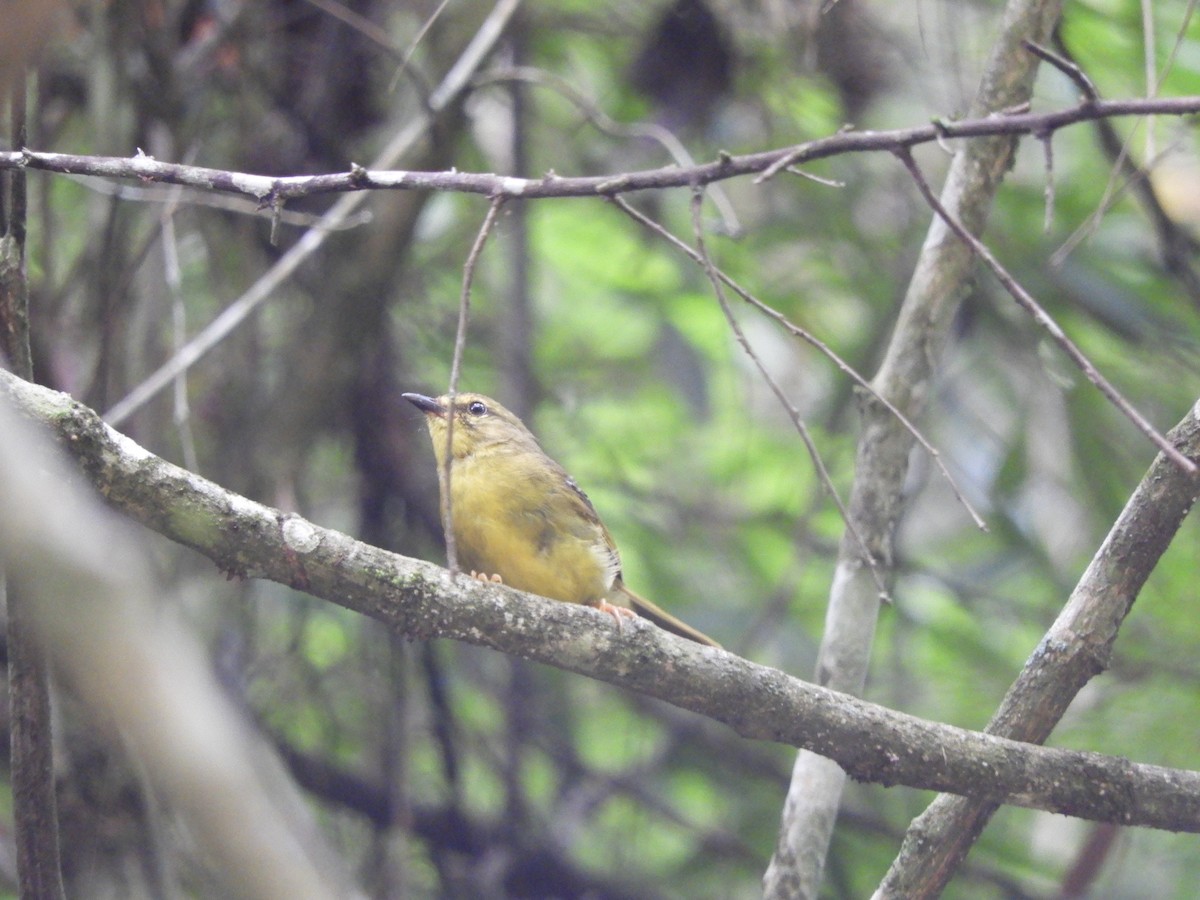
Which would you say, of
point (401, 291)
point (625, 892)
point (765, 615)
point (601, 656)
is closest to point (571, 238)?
point (401, 291)

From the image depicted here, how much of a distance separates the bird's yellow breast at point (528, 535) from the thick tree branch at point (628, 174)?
5.73 feet

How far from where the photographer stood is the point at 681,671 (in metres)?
2.64

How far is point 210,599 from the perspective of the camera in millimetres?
4770

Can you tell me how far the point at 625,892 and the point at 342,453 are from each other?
7.27 ft

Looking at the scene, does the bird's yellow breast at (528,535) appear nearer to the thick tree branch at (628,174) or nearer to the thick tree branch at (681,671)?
A: the thick tree branch at (681,671)

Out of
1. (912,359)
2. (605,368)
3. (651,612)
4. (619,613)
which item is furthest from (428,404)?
(605,368)

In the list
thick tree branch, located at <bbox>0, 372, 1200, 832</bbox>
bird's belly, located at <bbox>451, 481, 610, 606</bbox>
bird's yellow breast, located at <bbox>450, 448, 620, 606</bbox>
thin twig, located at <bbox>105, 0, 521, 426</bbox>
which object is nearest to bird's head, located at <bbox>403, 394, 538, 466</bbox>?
bird's yellow breast, located at <bbox>450, 448, 620, 606</bbox>

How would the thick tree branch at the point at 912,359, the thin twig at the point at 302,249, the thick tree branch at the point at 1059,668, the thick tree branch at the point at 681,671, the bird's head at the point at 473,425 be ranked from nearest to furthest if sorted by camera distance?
the thick tree branch at the point at 681,671 → the thick tree branch at the point at 1059,668 → the thick tree branch at the point at 912,359 → the thin twig at the point at 302,249 → the bird's head at the point at 473,425

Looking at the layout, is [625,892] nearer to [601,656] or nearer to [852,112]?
[601,656]

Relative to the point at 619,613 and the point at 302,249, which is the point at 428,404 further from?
the point at 619,613

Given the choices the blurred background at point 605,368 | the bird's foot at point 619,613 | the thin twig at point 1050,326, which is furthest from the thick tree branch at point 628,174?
the blurred background at point 605,368

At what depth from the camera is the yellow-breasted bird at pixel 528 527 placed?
392 cm

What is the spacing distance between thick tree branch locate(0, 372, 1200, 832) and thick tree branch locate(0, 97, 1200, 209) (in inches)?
20.3

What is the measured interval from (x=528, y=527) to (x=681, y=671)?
140 cm
